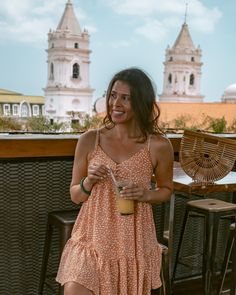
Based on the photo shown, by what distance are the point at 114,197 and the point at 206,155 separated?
32.0 inches

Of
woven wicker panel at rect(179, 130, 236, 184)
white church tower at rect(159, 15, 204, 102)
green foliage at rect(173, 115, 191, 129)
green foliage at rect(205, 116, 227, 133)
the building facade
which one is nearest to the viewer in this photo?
woven wicker panel at rect(179, 130, 236, 184)

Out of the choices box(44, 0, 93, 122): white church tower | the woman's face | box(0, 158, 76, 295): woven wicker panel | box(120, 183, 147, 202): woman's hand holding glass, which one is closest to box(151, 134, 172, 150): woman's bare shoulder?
the woman's face

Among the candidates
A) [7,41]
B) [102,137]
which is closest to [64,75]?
[7,41]

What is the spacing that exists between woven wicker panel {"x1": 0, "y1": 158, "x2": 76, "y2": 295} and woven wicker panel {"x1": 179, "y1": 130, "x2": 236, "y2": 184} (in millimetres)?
675

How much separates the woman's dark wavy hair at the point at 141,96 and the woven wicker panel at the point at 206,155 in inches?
20.8

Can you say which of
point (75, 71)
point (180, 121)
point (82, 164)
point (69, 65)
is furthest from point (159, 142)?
point (75, 71)

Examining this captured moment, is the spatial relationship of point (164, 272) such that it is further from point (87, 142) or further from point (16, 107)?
point (16, 107)

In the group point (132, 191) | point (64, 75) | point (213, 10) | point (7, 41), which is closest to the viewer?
point (132, 191)

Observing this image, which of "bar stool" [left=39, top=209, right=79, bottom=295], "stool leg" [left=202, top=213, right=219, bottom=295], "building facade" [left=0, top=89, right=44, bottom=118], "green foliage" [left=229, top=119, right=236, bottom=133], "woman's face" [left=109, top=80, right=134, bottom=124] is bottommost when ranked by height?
"stool leg" [left=202, top=213, right=219, bottom=295]

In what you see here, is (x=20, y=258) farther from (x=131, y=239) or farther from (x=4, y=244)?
(x=131, y=239)

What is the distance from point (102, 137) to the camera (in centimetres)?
184

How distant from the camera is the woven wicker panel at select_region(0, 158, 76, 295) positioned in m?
Answer: 2.45

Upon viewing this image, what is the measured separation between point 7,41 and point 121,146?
4.42 meters

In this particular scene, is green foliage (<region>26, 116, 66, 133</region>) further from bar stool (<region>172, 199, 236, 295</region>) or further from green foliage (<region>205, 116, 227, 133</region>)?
green foliage (<region>205, 116, 227, 133</region>)
